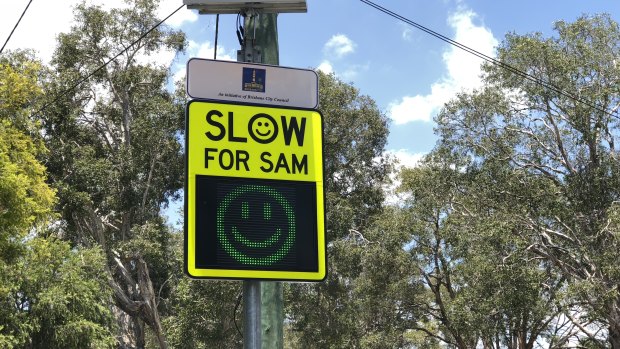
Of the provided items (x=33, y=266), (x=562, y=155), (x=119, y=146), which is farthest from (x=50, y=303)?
(x=562, y=155)

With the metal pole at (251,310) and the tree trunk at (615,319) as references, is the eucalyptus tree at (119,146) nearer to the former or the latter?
the tree trunk at (615,319)

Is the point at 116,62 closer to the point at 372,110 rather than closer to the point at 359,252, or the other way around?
the point at 372,110

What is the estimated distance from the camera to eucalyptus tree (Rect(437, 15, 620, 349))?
20078mm

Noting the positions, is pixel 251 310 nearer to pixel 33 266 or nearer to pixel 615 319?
pixel 615 319

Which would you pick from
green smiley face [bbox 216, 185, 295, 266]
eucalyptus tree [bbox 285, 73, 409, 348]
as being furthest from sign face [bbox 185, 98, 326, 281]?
eucalyptus tree [bbox 285, 73, 409, 348]

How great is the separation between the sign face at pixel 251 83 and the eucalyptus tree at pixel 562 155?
1749 centimetres

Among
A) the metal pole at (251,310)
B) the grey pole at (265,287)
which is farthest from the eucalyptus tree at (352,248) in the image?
the metal pole at (251,310)

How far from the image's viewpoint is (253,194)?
10.1ft

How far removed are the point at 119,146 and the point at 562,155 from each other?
1772 cm

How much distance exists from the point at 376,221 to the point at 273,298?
22.4m

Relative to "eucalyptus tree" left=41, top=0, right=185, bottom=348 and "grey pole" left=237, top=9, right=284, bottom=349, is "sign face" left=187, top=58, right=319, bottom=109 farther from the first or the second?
"eucalyptus tree" left=41, top=0, right=185, bottom=348

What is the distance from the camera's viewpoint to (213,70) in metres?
3.33

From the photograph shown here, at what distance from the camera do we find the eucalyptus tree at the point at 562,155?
790 inches

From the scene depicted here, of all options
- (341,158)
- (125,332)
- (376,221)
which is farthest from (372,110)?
(125,332)
